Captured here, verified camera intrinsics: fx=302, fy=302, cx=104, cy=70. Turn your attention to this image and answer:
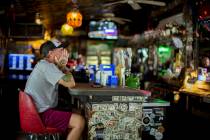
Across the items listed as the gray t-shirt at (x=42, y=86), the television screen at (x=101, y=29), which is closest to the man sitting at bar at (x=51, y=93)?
the gray t-shirt at (x=42, y=86)

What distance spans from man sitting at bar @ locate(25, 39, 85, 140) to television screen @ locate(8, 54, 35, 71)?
7.91 m

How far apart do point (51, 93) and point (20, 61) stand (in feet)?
27.0

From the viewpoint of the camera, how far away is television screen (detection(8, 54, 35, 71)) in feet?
39.0

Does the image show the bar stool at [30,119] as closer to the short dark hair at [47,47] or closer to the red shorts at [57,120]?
the red shorts at [57,120]

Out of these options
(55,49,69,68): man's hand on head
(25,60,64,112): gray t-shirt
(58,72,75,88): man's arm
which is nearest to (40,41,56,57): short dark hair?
(55,49,69,68): man's hand on head

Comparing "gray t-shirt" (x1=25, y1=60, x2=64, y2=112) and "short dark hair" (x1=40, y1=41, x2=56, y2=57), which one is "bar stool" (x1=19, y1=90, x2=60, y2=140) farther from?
"short dark hair" (x1=40, y1=41, x2=56, y2=57)

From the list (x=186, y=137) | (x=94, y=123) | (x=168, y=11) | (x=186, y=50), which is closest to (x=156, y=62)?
(x=168, y=11)

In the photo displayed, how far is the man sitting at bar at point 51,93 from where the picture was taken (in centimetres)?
402

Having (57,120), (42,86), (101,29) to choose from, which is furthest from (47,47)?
(101,29)

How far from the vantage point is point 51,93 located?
4246 millimetres

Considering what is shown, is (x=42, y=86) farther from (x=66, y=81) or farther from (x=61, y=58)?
(x=61, y=58)

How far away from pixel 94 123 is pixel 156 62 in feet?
24.4

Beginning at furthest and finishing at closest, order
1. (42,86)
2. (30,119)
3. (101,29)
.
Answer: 1. (101,29)
2. (42,86)
3. (30,119)

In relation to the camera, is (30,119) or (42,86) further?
(42,86)
